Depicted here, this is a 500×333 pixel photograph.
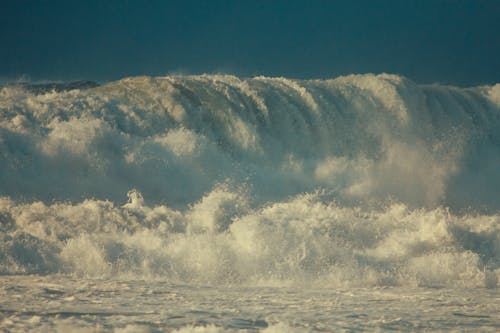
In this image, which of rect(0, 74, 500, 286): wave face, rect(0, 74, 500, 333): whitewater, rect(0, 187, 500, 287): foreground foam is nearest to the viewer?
rect(0, 74, 500, 333): whitewater

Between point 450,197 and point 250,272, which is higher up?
point 450,197

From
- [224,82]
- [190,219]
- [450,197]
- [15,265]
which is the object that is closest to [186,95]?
[224,82]

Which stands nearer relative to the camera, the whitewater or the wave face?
the whitewater

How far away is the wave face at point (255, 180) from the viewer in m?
8.77

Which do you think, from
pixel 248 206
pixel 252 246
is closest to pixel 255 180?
pixel 248 206

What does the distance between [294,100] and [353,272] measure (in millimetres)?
12206

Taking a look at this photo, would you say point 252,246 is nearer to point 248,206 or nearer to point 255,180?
point 248,206

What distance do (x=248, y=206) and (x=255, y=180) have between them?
5542 millimetres

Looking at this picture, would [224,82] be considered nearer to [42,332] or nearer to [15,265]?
[15,265]

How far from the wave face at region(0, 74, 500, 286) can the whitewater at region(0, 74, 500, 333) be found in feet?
0.13

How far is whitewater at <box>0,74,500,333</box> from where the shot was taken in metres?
6.77

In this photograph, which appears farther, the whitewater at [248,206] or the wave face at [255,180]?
the wave face at [255,180]

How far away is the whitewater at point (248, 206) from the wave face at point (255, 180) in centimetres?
4

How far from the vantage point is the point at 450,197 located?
18125mm
